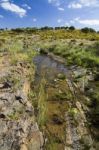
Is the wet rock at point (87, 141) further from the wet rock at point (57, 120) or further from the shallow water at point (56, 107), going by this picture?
the wet rock at point (57, 120)

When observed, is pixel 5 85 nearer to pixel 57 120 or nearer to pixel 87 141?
pixel 57 120

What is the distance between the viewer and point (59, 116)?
15016mm

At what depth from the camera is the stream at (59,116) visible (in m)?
12.3

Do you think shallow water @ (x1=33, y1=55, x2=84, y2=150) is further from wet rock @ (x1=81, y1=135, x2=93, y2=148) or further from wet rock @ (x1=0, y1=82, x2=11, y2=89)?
wet rock @ (x1=0, y1=82, x2=11, y2=89)

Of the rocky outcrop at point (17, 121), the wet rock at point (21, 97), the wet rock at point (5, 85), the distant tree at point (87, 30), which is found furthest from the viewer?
the distant tree at point (87, 30)

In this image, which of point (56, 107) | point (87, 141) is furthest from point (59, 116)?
point (87, 141)

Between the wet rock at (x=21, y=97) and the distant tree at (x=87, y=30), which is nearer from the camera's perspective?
the wet rock at (x=21, y=97)

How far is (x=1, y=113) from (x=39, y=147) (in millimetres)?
2684

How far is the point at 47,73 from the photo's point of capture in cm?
2505

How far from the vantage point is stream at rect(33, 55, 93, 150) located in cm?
1231

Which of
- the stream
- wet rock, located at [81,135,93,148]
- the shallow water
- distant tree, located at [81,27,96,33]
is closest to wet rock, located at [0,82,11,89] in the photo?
the stream

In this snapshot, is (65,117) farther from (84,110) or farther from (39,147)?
(39,147)

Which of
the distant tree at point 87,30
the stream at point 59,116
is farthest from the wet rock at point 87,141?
the distant tree at point 87,30

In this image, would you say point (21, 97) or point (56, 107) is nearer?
point (21, 97)
